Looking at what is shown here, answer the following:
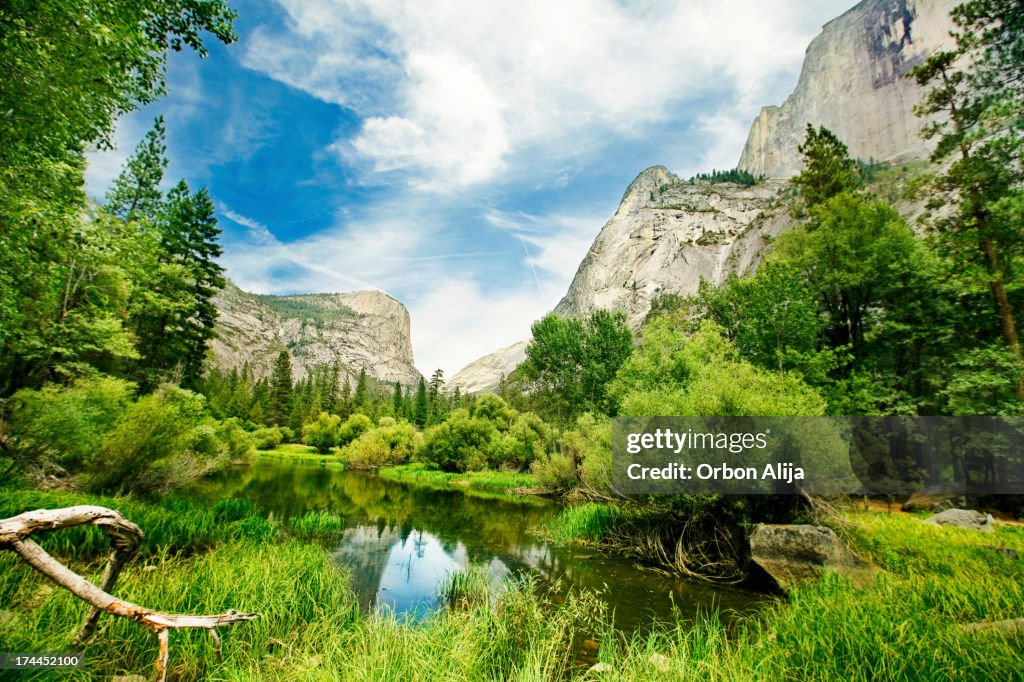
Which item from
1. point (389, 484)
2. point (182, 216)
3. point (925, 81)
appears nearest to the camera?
point (925, 81)

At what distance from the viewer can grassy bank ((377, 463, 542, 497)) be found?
106 ft

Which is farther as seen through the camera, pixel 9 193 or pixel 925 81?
pixel 925 81

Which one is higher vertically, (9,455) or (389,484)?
(9,455)

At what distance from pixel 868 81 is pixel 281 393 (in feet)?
571

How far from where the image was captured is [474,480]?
3694 centimetres

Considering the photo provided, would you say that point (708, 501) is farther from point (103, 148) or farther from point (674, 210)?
point (674, 210)

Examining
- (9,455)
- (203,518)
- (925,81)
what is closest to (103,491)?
(9,455)

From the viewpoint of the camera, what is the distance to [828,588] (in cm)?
840

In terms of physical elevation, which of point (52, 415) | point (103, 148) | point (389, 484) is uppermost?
point (103, 148)

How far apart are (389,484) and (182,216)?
25273mm

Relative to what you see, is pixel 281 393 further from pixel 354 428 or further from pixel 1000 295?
pixel 1000 295

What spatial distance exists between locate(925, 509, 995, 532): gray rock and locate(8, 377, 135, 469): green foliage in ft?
91.7

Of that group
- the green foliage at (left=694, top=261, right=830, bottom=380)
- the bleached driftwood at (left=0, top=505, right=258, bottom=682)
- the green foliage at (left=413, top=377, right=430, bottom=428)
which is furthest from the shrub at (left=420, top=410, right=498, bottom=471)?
the bleached driftwood at (left=0, top=505, right=258, bottom=682)

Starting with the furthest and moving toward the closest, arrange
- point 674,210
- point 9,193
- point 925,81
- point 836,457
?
point 674,210 < point 925,81 < point 836,457 < point 9,193
